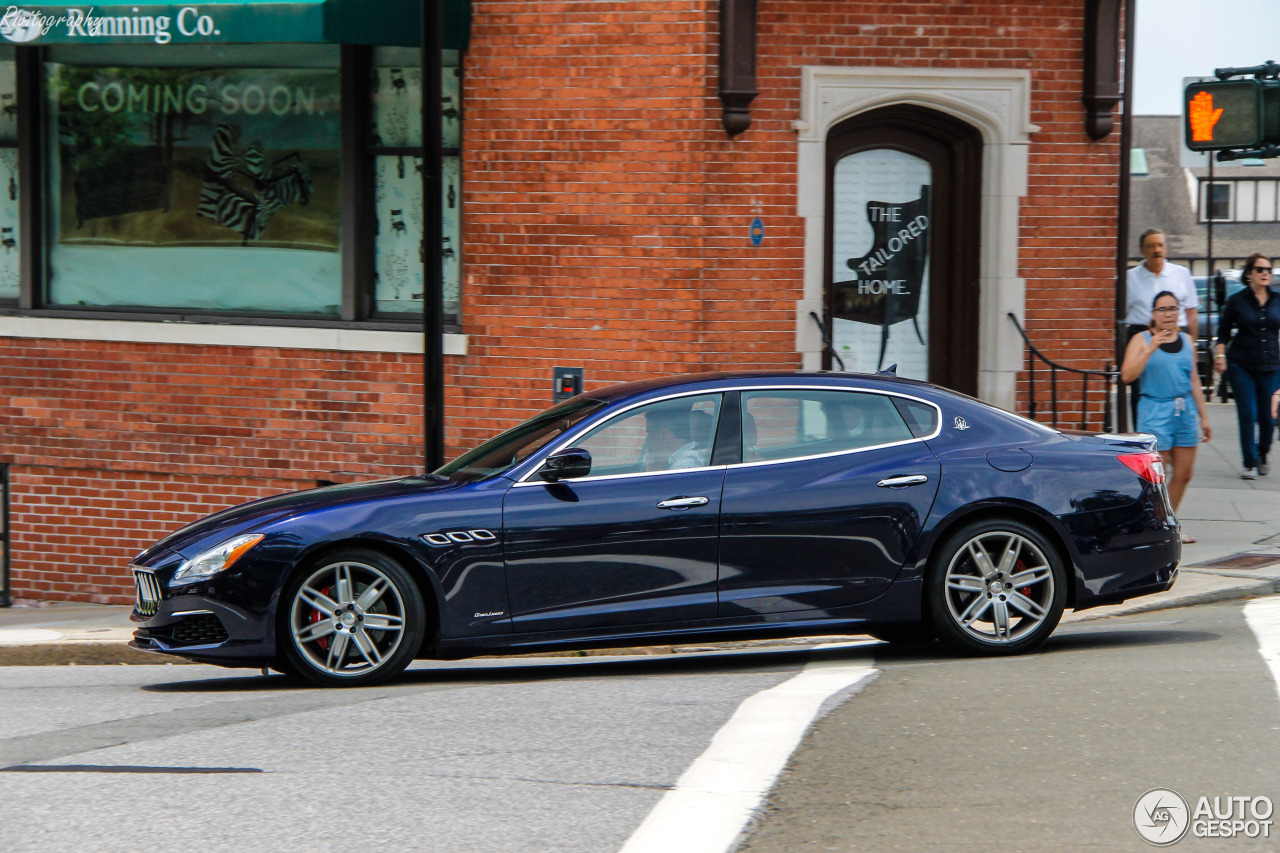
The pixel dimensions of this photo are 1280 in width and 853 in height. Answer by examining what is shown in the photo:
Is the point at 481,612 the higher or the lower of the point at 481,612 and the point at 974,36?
the lower

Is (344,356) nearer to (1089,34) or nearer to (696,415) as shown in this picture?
(696,415)

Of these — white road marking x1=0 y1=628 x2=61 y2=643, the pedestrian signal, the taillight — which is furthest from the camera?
the pedestrian signal

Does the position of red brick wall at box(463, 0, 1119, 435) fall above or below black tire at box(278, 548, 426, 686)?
above

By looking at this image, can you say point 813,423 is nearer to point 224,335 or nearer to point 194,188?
point 224,335

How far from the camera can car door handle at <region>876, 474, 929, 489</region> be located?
23.2 feet

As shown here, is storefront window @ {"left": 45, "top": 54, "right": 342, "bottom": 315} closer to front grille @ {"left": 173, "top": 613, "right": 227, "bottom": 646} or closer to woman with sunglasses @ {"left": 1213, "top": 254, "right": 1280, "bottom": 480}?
front grille @ {"left": 173, "top": 613, "right": 227, "bottom": 646}

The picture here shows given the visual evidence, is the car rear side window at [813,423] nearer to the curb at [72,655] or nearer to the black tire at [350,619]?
the black tire at [350,619]

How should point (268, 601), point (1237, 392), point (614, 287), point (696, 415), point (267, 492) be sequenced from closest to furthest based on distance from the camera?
1. point (268, 601)
2. point (696, 415)
3. point (614, 287)
4. point (267, 492)
5. point (1237, 392)

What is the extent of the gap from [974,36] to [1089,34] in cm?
89

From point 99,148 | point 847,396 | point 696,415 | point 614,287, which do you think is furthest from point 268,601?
point 99,148

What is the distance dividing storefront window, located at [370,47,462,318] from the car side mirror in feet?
15.4

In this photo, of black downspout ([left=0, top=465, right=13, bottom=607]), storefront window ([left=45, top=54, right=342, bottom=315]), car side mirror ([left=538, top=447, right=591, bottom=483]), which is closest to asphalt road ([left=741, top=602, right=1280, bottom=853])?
car side mirror ([left=538, top=447, right=591, bottom=483])

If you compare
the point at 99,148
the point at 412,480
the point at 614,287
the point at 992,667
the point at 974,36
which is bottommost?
the point at 992,667

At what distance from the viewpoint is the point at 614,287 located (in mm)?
10883
